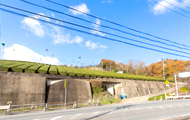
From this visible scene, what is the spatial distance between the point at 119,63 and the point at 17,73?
287 feet

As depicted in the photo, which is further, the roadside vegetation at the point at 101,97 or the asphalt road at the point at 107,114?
the roadside vegetation at the point at 101,97

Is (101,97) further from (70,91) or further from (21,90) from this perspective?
(21,90)

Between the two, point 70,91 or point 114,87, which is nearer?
point 70,91

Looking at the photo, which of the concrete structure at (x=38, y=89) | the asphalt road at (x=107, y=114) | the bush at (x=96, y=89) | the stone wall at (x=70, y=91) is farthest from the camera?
the bush at (x=96, y=89)

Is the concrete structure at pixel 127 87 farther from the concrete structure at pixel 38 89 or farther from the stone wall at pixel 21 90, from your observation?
the stone wall at pixel 21 90

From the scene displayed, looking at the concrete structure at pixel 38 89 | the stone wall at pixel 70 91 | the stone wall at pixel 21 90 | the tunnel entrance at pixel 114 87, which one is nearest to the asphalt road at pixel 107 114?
the stone wall at pixel 21 90

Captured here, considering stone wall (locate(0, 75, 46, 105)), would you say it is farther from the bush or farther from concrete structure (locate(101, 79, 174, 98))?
concrete structure (locate(101, 79, 174, 98))

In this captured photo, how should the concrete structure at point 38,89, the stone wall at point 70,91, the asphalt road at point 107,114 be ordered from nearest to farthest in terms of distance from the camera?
the asphalt road at point 107,114, the concrete structure at point 38,89, the stone wall at point 70,91

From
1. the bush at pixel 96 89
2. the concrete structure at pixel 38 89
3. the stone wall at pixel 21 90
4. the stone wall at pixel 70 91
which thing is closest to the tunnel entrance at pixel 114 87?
the bush at pixel 96 89

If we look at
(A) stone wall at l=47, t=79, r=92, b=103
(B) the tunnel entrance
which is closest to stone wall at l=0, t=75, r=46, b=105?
(A) stone wall at l=47, t=79, r=92, b=103

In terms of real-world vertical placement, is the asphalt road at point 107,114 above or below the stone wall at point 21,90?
below

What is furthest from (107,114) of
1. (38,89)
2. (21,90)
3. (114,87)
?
(114,87)

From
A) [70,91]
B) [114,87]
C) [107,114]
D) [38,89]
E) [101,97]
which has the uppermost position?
[38,89]

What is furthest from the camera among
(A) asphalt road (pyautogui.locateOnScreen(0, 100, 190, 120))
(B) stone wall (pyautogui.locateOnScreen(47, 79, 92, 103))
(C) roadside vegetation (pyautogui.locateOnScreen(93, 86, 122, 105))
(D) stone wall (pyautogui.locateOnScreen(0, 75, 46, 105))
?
(C) roadside vegetation (pyautogui.locateOnScreen(93, 86, 122, 105))
